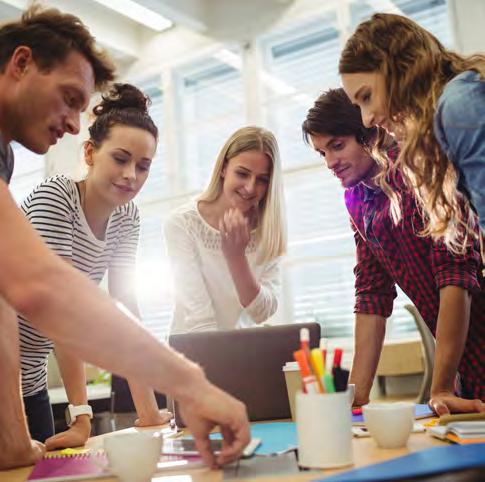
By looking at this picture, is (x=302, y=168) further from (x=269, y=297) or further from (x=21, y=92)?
(x=21, y=92)

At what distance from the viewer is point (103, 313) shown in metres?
0.78

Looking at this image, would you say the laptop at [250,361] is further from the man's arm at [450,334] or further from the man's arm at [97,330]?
the man's arm at [97,330]

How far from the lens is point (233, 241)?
1.95 meters

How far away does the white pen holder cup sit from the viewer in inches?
32.9

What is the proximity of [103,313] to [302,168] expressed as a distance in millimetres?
5445

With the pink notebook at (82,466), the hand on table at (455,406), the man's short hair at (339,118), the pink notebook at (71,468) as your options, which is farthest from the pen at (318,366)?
the man's short hair at (339,118)

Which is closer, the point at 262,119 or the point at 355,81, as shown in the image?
the point at 355,81

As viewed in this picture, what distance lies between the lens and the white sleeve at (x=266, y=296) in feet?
6.44

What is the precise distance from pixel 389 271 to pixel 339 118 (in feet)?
1.37

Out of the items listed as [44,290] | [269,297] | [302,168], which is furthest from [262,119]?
[44,290]

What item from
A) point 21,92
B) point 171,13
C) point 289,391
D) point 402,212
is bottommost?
point 289,391

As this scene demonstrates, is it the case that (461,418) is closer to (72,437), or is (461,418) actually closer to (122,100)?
(72,437)

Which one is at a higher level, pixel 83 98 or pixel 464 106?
pixel 83 98

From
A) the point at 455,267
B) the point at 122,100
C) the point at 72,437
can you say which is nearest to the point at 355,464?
the point at 72,437
